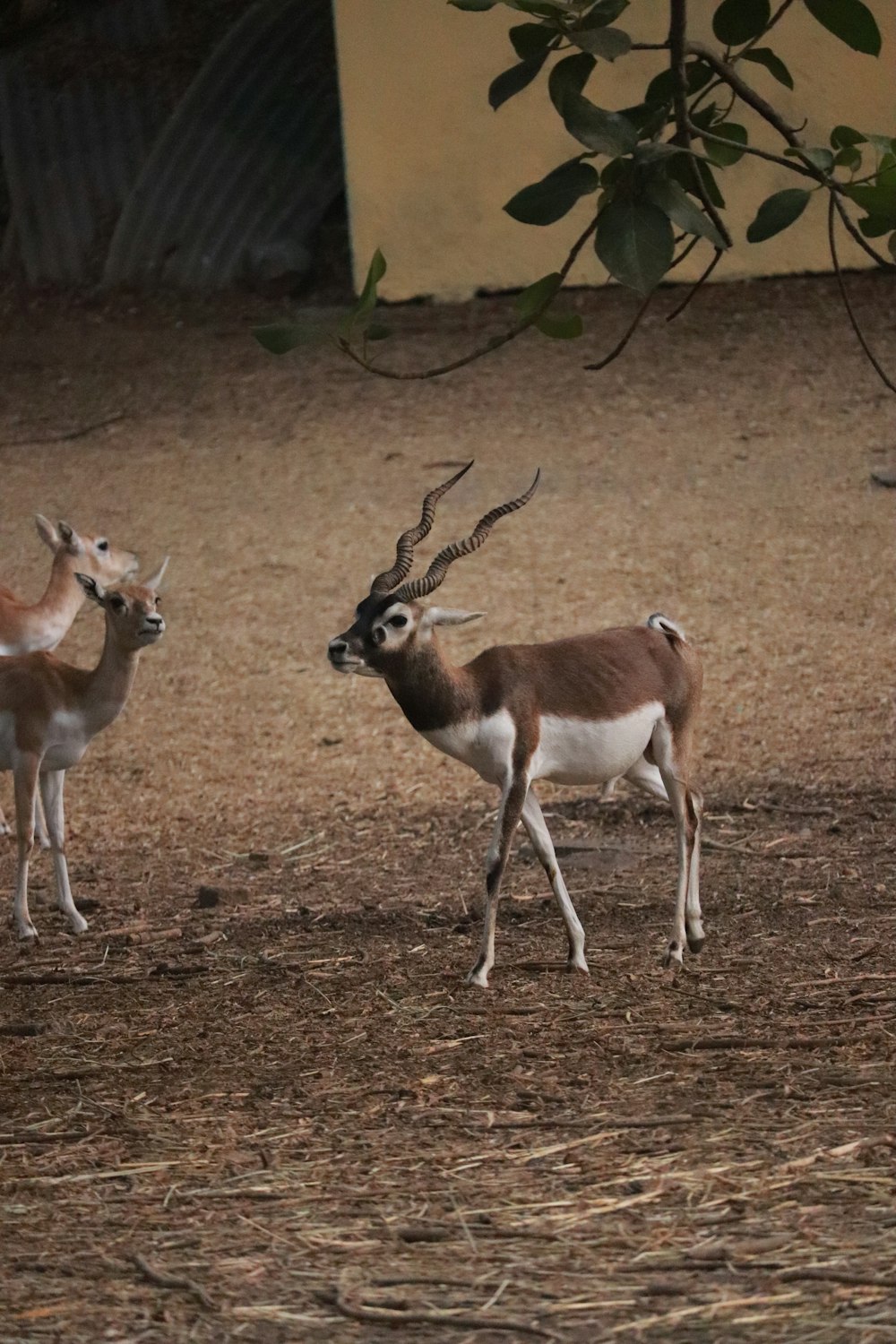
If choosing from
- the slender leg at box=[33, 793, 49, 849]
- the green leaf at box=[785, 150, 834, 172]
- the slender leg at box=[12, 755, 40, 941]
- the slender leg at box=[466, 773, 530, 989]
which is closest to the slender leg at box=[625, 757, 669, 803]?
the slender leg at box=[466, 773, 530, 989]

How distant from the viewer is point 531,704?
536 cm

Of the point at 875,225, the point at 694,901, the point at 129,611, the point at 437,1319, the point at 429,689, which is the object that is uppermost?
the point at 875,225

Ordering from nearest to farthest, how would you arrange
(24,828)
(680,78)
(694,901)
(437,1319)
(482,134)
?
(437,1319), (680,78), (694,901), (24,828), (482,134)

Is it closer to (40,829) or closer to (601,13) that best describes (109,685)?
(40,829)

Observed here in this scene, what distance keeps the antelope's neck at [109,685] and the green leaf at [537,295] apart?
9.73 ft

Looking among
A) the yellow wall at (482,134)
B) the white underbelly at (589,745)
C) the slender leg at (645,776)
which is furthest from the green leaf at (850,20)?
the yellow wall at (482,134)

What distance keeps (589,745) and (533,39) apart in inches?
91.4

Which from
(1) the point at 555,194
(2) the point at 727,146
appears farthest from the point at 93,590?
(1) the point at 555,194

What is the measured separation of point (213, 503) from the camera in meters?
11.6

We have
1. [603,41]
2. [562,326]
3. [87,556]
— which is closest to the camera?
[603,41]

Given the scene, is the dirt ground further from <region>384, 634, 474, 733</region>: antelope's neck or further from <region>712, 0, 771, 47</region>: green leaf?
<region>712, 0, 771, 47</region>: green leaf

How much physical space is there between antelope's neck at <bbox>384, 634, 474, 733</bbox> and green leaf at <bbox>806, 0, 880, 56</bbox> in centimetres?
223

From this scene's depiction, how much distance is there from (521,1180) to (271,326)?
6.31 ft

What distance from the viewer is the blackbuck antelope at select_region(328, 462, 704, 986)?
5.22 meters
